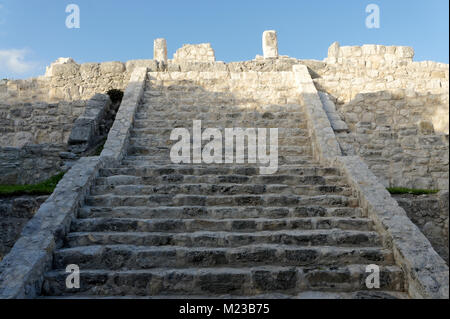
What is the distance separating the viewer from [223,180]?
5125mm

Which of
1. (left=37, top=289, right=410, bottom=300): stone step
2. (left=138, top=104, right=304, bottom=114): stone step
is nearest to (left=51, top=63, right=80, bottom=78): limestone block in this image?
(left=138, top=104, right=304, bottom=114): stone step

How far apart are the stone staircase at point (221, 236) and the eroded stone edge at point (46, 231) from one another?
4.6 inches

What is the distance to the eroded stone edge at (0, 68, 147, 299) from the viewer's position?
3.17 m

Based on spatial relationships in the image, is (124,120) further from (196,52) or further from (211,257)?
(196,52)

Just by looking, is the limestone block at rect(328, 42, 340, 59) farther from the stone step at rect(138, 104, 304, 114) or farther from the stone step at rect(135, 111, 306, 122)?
the stone step at rect(135, 111, 306, 122)

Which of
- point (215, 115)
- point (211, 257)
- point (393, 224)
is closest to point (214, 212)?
point (211, 257)

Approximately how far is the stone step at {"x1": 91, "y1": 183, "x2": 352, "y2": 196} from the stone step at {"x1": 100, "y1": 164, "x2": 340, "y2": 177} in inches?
17.6

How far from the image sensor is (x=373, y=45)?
36.4 feet

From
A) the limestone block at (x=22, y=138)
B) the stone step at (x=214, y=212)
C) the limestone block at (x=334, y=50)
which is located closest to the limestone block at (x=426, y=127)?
the stone step at (x=214, y=212)

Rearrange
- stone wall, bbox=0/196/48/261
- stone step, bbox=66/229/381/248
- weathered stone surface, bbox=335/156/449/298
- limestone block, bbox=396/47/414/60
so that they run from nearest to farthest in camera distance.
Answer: weathered stone surface, bbox=335/156/449/298 → stone step, bbox=66/229/381/248 → stone wall, bbox=0/196/48/261 → limestone block, bbox=396/47/414/60

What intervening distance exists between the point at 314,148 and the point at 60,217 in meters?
4.03

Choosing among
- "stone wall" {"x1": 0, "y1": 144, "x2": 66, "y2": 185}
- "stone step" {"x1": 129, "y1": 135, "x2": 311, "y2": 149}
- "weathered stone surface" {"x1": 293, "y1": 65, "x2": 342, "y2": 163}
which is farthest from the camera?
"stone wall" {"x1": 0, "y1": 144, "x2": 66, "y2": 185}

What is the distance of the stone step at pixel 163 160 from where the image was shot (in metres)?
5.88

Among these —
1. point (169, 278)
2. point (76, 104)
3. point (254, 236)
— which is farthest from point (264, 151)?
point (76, 104)
